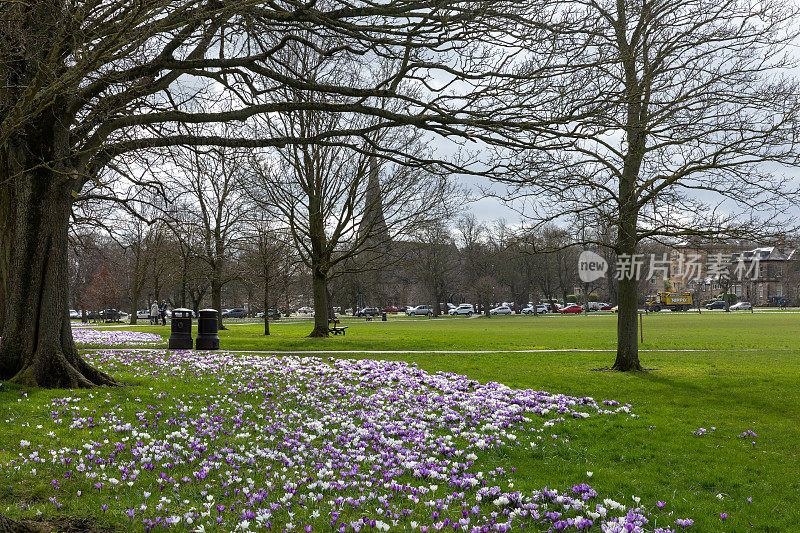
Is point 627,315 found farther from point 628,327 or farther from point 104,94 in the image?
point 104,94

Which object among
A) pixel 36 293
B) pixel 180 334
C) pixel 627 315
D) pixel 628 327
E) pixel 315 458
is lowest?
pixel 315 458

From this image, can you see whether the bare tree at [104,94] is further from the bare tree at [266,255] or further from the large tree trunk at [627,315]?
the bare tree at [266,255]

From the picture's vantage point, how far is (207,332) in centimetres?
2141

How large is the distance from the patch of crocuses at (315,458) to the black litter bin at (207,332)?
30.9 ft

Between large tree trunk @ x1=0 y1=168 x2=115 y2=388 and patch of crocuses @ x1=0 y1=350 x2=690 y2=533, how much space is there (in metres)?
1.23

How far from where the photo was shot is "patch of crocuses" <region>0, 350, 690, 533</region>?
195 inches

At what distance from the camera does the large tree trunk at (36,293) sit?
420 inches

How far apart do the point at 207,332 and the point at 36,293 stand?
10835 millimetres

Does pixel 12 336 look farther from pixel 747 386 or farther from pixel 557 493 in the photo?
pixel 747 386

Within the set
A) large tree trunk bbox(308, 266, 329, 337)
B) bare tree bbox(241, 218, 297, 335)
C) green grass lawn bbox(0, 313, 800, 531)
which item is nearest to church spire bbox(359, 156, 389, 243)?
large tree trunk bbox(308, 266, 329, 337)

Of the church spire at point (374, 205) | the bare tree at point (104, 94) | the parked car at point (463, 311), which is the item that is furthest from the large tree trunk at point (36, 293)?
the parked car at point (463, 311)

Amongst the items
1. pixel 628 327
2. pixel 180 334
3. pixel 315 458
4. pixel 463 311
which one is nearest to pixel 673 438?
pixel 315 458

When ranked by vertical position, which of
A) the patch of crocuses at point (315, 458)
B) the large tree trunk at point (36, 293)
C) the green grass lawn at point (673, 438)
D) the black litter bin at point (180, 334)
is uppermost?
the large tree trunk at point (36, 293)

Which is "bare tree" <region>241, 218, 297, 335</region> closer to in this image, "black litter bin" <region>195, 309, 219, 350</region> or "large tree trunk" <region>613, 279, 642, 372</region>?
"black litter bin" <region>195, 309, 219, 350</region>
